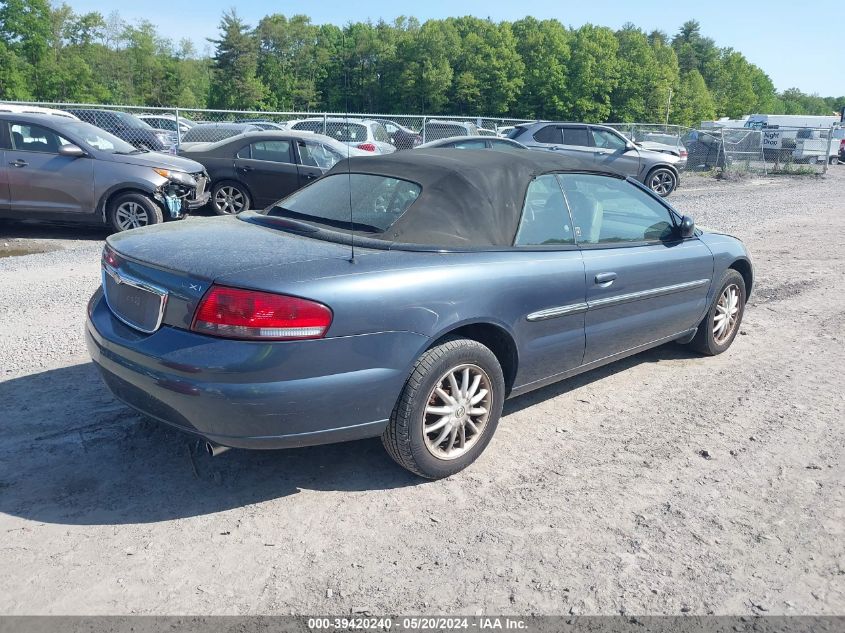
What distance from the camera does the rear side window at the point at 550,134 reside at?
59.4 feet

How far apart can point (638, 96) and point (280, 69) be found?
45.0 meters

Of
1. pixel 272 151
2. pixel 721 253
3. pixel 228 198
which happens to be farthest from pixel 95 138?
pixel 721 253

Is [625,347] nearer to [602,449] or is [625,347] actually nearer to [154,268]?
[602,449]

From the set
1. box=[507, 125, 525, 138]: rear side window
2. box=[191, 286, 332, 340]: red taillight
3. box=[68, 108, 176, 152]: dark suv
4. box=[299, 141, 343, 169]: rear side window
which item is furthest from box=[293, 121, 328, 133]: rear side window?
box=[191, 286, 332, 340]: red taillight

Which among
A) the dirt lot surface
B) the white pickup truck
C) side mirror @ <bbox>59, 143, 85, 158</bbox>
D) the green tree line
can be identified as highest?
the green tree line

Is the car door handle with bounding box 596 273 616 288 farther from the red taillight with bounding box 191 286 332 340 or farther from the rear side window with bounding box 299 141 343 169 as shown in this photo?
the rear side window with bounding box 299 141 343 169

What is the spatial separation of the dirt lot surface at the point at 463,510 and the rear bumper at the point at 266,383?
437mm

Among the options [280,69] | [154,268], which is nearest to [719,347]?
[154,268]

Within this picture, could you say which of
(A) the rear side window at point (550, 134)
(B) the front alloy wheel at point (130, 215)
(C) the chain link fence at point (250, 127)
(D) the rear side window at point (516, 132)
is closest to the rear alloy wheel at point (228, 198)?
(B) the front alloy wheel at point (130, 215)

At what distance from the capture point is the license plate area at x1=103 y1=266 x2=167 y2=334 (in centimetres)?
327

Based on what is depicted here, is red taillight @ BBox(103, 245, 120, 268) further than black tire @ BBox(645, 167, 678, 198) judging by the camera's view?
No

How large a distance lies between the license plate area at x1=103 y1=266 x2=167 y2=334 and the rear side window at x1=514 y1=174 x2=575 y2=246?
189 centimetres

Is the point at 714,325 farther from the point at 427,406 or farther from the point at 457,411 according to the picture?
the point at 427,406

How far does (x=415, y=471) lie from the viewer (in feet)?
11.6
